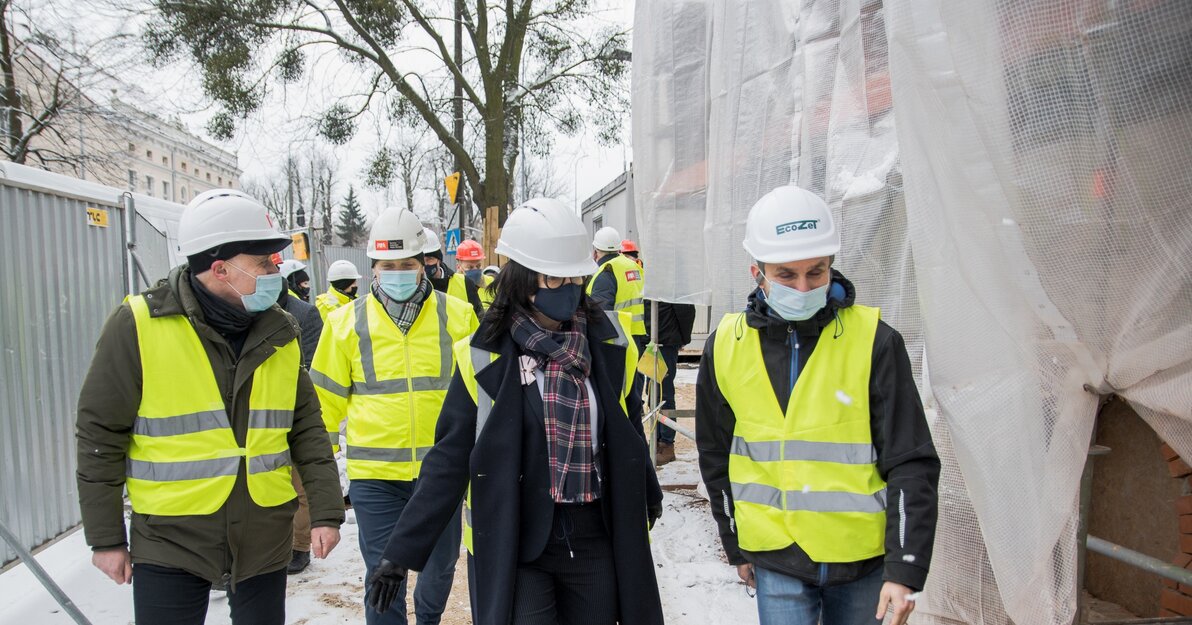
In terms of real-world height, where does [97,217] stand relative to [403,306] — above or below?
above

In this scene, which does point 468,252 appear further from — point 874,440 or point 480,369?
point 874,440

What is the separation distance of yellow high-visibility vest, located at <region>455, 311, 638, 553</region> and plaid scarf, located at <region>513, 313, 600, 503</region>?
0.42ft

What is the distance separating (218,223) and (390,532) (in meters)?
1.62

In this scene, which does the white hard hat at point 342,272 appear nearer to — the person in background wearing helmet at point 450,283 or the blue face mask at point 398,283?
the person in background wearing helmet at point 450,283

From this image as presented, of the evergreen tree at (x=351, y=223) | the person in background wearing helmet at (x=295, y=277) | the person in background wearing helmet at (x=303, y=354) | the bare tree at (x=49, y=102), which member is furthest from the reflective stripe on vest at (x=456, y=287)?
the evergreen tree at (x=351, y=223)

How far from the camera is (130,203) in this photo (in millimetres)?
5863

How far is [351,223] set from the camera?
208 ft

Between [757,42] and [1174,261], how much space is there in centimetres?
234

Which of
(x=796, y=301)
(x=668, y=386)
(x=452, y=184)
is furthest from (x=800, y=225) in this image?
(x=452, y=184)

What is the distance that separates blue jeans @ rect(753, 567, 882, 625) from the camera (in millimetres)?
2146

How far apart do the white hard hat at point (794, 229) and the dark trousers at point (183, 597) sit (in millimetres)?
1910

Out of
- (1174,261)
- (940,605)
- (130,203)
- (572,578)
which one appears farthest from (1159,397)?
(130,203)

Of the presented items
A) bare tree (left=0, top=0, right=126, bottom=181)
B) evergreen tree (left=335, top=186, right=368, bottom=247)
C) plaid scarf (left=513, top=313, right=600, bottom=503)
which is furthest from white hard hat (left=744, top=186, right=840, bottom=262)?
evergreen tree (left=335, top=186, right=368, bottom=247)

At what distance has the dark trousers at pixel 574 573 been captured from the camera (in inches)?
90.1
